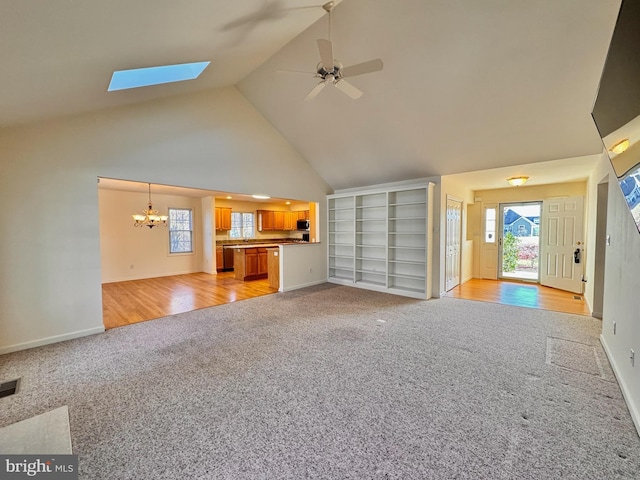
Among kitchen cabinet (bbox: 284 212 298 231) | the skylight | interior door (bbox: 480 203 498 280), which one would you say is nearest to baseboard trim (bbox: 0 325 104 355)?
the skylight

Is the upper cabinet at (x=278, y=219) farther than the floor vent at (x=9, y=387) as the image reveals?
Yes

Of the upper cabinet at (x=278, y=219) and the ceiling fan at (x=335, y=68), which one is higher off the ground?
the ceiling fan at (x=335, y=68)

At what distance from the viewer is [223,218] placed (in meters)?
8.76

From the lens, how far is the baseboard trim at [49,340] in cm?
310

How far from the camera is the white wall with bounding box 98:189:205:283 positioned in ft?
23.5

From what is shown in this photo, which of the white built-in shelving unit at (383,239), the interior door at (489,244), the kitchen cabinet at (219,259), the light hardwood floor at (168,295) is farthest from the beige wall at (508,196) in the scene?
the kitchen cabinet at (219,259)

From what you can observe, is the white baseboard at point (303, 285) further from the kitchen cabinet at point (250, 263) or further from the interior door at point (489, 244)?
the interior door at point (489, 244)

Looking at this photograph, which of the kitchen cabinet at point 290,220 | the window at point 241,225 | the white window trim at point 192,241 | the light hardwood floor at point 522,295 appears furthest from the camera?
the kitchen cabinet at point 290,220

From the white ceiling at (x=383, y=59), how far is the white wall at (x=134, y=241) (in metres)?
4.76

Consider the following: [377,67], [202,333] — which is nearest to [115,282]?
[202,333]

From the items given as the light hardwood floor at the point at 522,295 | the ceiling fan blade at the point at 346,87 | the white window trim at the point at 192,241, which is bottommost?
the light hardwood floor at the point at 522,295

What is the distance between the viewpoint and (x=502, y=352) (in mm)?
3041

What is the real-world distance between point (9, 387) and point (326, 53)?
14.2 ft

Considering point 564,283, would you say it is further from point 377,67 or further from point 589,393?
point 377,67
